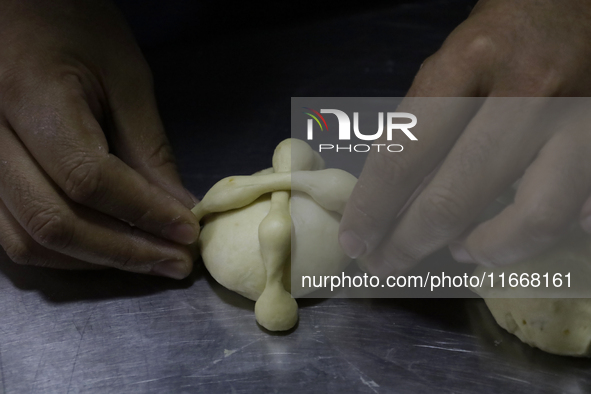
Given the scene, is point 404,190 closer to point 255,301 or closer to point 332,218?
point 332,218

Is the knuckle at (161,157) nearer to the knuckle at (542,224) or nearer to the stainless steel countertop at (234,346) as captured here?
the stainless steel countertop at (234,346)

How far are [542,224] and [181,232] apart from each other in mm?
634

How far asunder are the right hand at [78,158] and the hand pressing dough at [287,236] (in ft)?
0.27

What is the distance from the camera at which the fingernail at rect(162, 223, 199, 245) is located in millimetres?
989

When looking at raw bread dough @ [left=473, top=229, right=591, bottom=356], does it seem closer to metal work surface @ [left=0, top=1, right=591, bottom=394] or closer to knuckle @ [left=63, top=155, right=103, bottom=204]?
metal work surface @ [left=0, top=1, right=591, bottom=394]

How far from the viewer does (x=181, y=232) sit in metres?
1.00

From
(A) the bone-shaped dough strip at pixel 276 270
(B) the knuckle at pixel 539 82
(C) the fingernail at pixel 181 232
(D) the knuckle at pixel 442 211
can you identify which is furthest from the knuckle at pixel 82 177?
(B) the knuckle at pixel 539 82

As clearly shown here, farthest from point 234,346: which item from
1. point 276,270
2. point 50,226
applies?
point 50,226

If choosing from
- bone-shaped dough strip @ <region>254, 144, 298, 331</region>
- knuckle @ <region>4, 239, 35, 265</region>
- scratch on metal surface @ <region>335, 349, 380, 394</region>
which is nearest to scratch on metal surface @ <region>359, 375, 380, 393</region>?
scratch on metal surface @ <region>335, 349, 380, 394</region>

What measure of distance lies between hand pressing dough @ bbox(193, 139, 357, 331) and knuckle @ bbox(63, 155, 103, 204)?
21 cm

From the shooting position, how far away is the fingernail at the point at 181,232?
989mm

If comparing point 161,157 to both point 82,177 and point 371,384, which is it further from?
point 371,384

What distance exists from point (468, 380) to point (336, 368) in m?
0.23

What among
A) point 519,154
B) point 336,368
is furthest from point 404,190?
point 336,368
